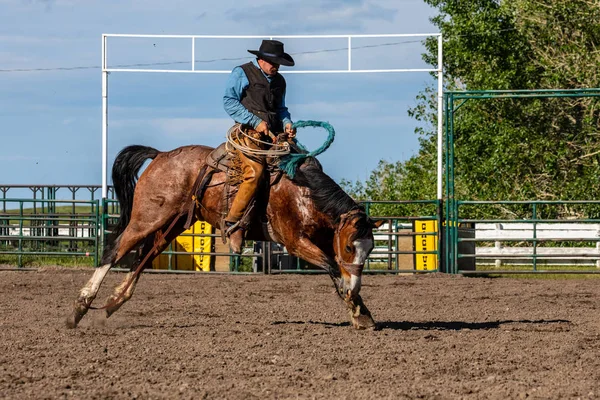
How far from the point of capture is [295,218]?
751 cm

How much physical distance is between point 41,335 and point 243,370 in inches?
90.9

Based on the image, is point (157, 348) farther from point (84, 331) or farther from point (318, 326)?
point (318, 326)

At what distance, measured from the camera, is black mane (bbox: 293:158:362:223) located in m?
7.36

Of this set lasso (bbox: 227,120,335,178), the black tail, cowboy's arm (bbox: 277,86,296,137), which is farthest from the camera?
the black tail

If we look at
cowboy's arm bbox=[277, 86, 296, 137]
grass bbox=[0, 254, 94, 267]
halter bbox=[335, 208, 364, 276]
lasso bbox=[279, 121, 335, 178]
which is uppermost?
cowboy's arm bbox=[277, 86, 296, 137]

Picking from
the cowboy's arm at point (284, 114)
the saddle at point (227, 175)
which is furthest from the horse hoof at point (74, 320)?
the cowboy's arm at point (284, 114)

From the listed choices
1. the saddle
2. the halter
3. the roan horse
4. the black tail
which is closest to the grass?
the black tail

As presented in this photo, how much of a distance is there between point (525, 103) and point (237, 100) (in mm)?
17073

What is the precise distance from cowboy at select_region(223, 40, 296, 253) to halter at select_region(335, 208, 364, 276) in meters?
0.77

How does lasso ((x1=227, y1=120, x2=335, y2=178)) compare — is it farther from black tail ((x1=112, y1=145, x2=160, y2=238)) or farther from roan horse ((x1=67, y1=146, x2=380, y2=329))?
black tail ((x1=112, y1=145, x2=160, y2=238))

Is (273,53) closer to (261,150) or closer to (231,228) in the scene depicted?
(261,150)

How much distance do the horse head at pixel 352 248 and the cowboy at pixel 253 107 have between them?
827 mm

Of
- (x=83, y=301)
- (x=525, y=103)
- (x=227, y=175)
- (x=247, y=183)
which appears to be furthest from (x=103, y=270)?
(x=525, y=103)

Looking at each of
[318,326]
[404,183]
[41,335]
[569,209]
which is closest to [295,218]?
[318,326]
